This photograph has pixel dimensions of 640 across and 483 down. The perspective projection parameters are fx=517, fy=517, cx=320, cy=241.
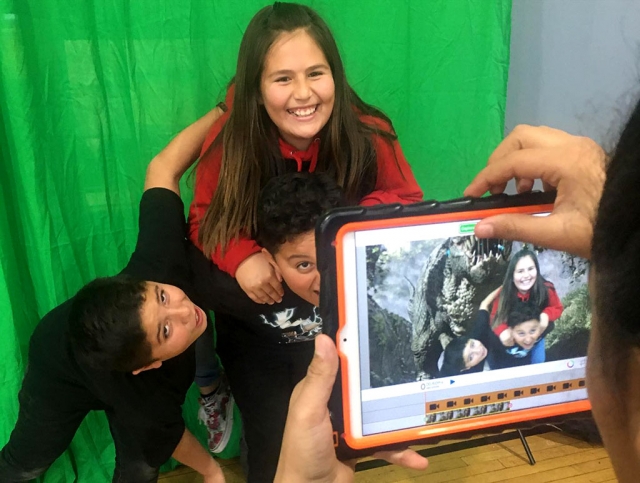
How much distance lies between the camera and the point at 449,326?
1.70 ft

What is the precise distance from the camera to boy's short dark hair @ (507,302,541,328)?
522 mm

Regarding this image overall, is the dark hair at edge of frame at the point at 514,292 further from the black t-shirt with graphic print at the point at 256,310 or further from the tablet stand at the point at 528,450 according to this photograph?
the tablet stand at the point at 528,450

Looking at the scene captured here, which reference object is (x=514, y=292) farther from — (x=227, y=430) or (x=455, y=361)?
(x=227, y=430)

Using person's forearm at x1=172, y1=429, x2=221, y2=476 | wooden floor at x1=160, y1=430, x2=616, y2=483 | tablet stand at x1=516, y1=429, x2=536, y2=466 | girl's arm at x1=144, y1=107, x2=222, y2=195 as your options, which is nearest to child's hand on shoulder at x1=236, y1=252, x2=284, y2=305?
girl's arm at x1=144, y1=107, x2=222, y2=195

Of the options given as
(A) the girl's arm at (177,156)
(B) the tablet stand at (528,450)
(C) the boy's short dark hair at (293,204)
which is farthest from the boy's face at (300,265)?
(B) the tablet stand at (528,450)

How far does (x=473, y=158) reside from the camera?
1.18m

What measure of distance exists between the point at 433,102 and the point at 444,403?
77cm

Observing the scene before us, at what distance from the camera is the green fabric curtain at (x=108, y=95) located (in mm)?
871

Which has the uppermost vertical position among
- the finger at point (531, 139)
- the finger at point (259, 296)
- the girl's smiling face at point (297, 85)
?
the girl's smiling face at point (297, 85)

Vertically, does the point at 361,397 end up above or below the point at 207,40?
below

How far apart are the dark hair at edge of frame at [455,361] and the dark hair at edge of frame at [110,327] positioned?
51 centimetres

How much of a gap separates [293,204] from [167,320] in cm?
29

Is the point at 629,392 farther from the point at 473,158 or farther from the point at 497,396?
the point at 473,158

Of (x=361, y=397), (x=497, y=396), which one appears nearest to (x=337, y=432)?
(x=361, y=397)
